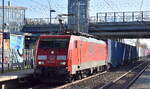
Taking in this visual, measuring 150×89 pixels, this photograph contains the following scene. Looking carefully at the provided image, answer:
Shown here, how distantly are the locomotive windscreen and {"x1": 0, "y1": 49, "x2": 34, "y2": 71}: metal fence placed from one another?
556cm

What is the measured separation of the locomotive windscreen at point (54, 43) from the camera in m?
18.7

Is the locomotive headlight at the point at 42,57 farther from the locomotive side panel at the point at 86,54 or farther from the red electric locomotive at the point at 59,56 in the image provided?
the locomotive side panel at the point at 86,54

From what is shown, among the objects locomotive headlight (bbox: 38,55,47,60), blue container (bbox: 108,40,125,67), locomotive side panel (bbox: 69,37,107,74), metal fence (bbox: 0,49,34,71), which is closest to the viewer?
locomotive headlight (bbox: 38,55,47,60)

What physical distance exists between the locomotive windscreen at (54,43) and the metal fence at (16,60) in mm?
5560

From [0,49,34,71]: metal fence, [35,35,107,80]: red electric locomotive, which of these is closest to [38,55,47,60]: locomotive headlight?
[35,35,107,80]: red electric locomotive

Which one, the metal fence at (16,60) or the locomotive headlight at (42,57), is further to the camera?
the metal fence at (16,60)

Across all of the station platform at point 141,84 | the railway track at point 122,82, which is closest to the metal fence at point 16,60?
the railway track at point 122,82

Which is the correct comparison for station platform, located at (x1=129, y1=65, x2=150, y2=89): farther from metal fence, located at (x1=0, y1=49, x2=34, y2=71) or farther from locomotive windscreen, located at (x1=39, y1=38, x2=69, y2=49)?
metal fence, located at (x1=0, y1=49, x2=34, y2=71)

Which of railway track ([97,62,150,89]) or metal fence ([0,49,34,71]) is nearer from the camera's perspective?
railway track ([97,62,150,89])

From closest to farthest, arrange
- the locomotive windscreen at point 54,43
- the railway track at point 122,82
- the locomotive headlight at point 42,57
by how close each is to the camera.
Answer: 1. the railway track at point 122,82
2. the locomotive headlight at point 42,57
3. the locomotive windscreen at point 54,43

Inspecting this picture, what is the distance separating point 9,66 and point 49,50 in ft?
23.2

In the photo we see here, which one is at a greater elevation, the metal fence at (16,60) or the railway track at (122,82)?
the metal fence at (16,60)

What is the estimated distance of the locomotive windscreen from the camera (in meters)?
18.7

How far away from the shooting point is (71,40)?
1881cm
